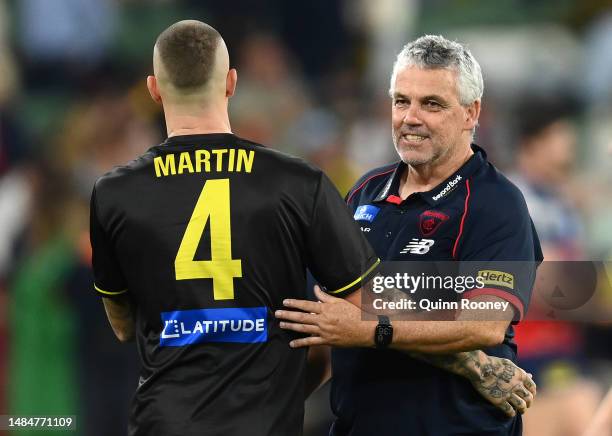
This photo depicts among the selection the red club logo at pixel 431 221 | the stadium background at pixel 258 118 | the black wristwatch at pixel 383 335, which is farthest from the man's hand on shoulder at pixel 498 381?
the stadium background at pixel 258 118

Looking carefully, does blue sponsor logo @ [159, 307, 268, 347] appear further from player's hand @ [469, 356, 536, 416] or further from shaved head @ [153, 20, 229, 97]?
player's hand @ [469, 356, 536, 416]

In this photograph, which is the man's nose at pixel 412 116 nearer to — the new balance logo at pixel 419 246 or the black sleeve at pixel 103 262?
the new balance logo at pixel 419 246

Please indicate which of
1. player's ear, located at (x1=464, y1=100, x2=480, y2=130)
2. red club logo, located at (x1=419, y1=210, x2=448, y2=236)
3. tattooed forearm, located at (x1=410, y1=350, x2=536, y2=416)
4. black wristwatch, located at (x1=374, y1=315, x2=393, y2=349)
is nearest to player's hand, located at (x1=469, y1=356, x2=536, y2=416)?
tattooed forearm, located at (x1=410, y1=350, x2=536, y2=416)

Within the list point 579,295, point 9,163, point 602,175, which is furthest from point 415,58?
point 9,163

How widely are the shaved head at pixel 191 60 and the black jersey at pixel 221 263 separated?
0.17 m

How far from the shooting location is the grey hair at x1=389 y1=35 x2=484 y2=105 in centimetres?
442

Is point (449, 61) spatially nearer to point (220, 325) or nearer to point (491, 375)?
point (491, 375)

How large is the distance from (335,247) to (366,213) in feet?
2.54

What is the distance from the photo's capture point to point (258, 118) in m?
10.1

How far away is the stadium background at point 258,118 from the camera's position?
24.6ft

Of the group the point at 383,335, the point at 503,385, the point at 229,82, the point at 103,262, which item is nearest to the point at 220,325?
the point at 103,262

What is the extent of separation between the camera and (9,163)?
376 inches

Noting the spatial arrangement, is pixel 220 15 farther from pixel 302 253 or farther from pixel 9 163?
pixel 302 253

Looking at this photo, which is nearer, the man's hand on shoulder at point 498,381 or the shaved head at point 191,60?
the shaved head at point 191,60
